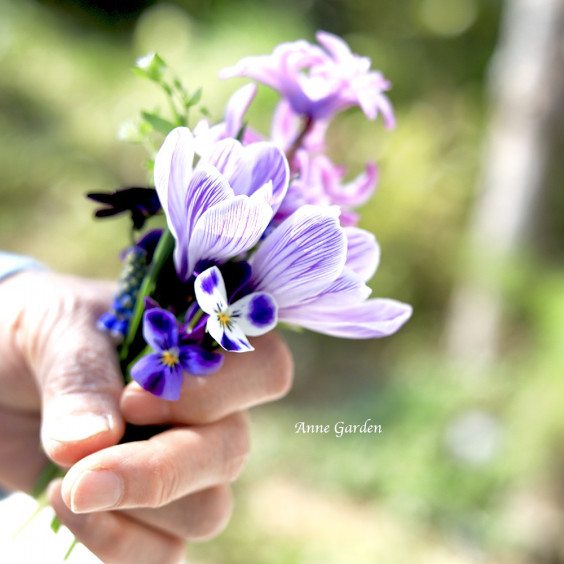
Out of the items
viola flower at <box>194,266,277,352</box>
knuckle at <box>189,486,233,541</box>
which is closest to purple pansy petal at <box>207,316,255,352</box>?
viola flower at <box>194,266,277,352</box>

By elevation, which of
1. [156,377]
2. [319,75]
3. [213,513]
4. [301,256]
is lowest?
[213,513]

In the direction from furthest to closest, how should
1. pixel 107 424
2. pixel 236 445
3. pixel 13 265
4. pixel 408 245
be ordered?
pixel 408 245 → pixel 13 265 → pixel 236 445 → pixel 107 424

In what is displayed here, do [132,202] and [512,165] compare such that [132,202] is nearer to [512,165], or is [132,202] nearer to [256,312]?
[256,312]

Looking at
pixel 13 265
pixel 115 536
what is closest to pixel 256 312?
pixel 115 536

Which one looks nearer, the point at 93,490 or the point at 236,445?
the point at 93,490

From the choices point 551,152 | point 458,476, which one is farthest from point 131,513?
point 551,152

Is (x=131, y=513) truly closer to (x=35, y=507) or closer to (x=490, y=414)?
(x=35, y=507)
